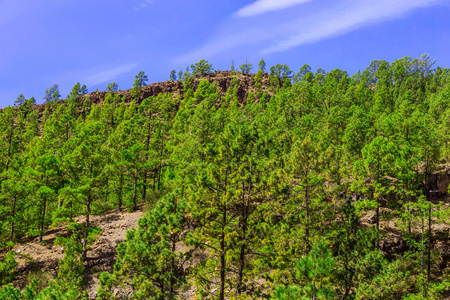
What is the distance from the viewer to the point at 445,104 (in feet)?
134

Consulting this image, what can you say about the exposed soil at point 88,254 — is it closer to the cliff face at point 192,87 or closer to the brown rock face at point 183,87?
the cliff face at point 192,87

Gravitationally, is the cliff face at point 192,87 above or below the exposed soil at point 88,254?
above

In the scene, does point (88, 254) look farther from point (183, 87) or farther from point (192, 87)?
point (183, 87)

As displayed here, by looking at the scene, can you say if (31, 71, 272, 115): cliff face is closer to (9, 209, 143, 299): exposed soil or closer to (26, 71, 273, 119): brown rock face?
(26, 71, 273, 119): brown rock face

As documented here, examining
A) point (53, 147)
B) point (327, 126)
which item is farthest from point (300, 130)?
point (53, 147)

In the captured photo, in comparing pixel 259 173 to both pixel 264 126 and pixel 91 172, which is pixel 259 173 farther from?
pixel 264 126

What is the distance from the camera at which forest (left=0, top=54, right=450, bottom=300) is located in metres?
14.5

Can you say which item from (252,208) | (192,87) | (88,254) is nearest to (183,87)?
(192,87)

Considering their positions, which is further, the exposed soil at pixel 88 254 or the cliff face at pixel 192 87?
the cliff face at pixel 192 87

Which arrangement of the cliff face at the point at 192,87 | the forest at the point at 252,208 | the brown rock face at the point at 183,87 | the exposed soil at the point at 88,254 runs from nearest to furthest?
the forest at the point at 252,208, the exposed soil at the point at 88,254, the cliff face at the point at 192,87, the brown rock face at the point at 183,87

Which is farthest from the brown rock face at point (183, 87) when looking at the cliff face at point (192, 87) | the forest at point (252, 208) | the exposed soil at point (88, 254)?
the exposed soil at point (88, 254)

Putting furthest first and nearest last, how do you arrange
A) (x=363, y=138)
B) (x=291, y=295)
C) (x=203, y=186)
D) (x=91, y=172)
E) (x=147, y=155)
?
(x=147, y=155) < (x=363, y=138) < (x=91, y=172) < (x=203, y=186) < (x=291, y=295)

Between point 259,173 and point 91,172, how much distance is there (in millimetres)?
17334

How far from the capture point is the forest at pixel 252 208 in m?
14.5
